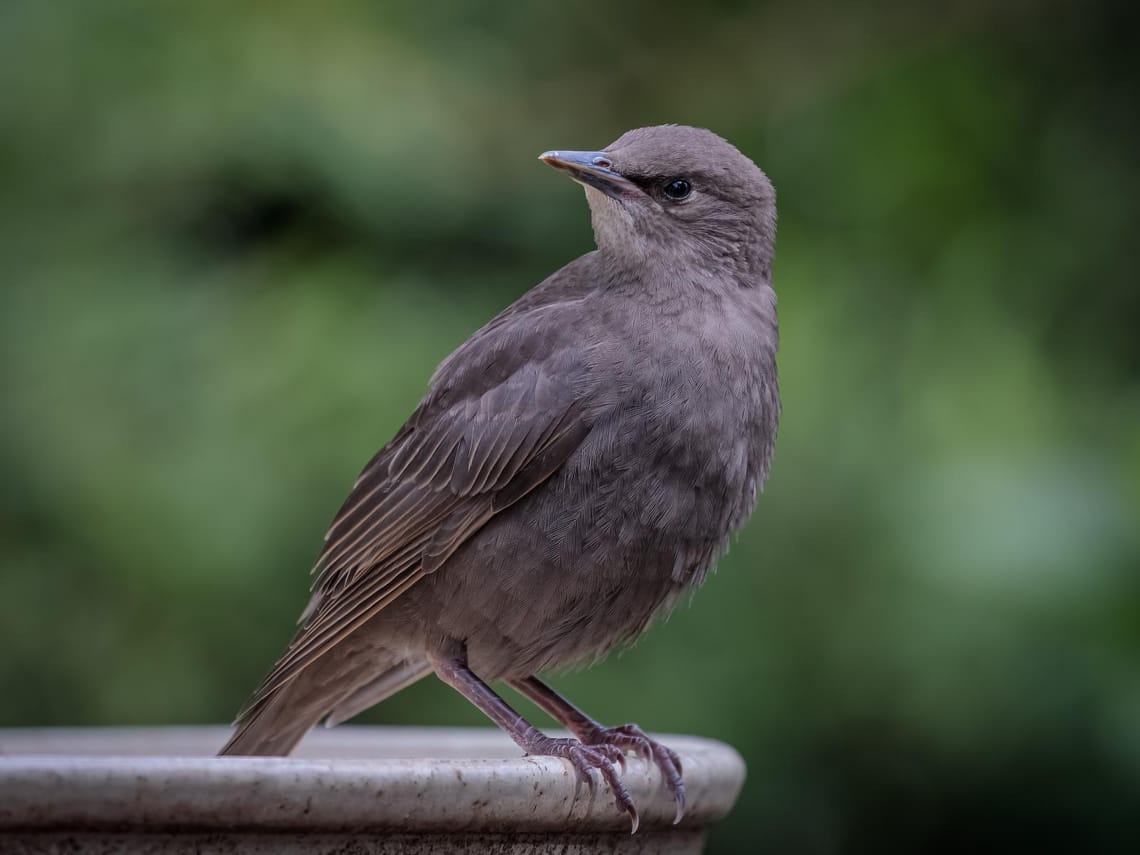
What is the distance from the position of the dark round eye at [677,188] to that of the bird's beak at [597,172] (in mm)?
74

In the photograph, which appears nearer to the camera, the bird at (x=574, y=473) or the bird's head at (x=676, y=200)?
the bird at (x=574, y=473)

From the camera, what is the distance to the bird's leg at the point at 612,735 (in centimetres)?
235

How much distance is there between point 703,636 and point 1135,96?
2196 millimetres

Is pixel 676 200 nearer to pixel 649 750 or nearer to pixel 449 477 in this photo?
pixel 449 477

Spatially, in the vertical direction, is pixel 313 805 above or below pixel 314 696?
above

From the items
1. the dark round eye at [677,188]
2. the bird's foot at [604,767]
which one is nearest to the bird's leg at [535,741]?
the bird's foot at [604,767]

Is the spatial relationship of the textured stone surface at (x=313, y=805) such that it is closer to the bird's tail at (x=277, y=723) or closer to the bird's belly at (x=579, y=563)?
the bird's belly at (x=579, y=563)

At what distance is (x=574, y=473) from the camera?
2.79 m

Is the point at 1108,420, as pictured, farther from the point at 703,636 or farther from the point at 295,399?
the point at 295,399

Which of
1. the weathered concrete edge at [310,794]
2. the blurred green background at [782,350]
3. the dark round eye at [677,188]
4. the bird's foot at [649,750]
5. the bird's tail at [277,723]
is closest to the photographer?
the weathered concrete edge at [310,794]

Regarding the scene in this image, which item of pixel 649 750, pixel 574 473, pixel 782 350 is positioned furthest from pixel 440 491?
pixel 782 350

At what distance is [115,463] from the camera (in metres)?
4.03

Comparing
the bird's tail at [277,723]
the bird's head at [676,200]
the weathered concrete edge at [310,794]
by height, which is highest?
the bird's head at [676,200]

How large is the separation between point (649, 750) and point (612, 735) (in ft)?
0.91
